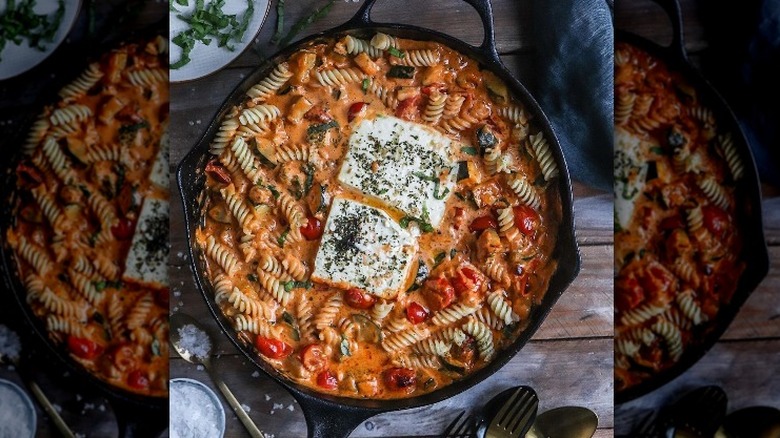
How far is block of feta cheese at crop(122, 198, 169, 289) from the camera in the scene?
3000 millimetres

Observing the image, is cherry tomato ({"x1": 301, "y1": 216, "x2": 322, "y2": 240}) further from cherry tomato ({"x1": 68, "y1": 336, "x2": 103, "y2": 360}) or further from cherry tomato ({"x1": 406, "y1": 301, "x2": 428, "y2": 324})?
cherry tomato ({"x1": 68, "y1": 336, "x2": 103, "y2": 360})

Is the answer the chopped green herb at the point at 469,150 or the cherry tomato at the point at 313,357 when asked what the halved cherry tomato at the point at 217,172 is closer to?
the cherry tomato at the point at 313,357

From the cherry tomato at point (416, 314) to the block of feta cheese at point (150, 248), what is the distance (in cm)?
104

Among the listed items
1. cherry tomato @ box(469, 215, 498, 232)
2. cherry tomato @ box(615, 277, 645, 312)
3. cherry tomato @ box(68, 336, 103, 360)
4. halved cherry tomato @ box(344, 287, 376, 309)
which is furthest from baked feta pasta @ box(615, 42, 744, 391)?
cherry tomato @ box(68, 336, 103, 360)

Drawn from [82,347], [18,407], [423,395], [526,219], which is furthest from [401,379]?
[18,407]

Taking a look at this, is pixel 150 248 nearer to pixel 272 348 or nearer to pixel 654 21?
pixel 272 348

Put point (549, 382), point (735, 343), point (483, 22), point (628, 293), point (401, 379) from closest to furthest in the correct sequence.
A: point (483, 22)
point (401, 379)
point (549, 382)
point (628, 293)
point (735, 343)

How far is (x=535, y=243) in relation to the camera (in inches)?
105

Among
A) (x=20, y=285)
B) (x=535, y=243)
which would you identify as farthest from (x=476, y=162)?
(x=20, y=285)

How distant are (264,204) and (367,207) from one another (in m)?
0.38

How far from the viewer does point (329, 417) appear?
260 centimetres

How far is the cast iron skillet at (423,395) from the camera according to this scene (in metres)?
2.56

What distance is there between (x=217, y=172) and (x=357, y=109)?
0.56m

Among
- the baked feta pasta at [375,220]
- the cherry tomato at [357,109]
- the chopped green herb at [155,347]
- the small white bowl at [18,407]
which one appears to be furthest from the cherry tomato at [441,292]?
the small white bowl at [18,407]
